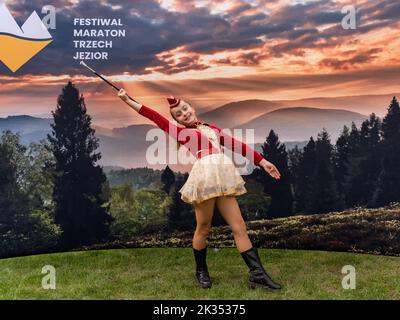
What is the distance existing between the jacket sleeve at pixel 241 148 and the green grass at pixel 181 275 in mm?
1259

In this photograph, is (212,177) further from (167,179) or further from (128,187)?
(128,187)

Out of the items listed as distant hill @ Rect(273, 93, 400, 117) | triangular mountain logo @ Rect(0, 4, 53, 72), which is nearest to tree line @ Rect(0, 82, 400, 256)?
distant hill @ Rect(273, 93, 400, 117)

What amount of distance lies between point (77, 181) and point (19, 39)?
2.03m

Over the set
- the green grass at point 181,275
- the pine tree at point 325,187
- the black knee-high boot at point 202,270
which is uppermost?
the pine tree at point 325,187

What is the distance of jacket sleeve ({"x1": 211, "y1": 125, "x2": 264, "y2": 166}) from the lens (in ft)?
15.8

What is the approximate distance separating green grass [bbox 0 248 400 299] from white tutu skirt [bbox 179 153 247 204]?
3.20ft

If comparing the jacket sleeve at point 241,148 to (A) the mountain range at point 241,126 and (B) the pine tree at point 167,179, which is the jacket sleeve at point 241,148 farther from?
(B) the pine tree at point 167,179

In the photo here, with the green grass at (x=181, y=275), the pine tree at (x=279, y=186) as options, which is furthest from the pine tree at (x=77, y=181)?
the pine tree at (x=279, y=186)

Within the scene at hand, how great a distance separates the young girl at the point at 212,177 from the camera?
461cm

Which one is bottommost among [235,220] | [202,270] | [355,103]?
[202,270]

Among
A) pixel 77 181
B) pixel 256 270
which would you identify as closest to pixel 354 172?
pixel 256 270

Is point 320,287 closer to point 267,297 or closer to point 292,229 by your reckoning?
point 267,297

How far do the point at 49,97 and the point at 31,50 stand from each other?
0.66 meters

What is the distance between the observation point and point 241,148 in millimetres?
4844
